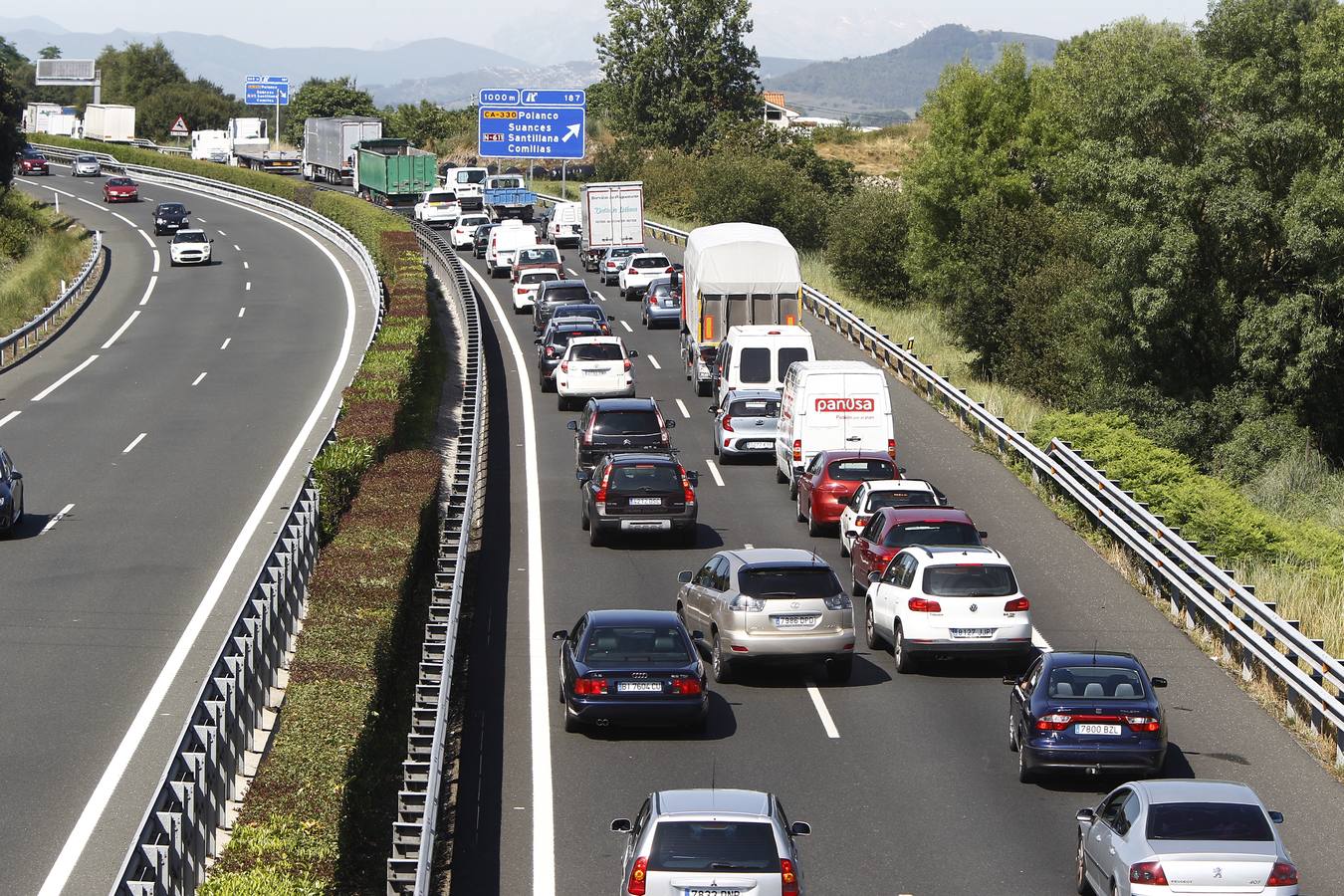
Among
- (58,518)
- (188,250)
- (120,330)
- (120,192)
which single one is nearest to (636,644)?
(58,518)

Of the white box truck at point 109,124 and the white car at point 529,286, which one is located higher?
the white box truck at point 109,124

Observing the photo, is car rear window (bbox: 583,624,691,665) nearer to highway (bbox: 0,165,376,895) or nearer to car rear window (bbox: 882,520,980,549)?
highway (bbox: 0,165,376,895)

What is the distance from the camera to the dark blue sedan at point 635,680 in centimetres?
1736

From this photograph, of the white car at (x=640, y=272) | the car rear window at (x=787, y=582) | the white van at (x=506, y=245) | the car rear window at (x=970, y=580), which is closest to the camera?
the car rear window at (x=787, y=582)

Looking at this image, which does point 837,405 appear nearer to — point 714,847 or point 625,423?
point 625,423

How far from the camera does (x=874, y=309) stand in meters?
61.6

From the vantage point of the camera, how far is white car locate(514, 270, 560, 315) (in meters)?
54.2

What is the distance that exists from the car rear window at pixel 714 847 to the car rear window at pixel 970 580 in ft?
27.5

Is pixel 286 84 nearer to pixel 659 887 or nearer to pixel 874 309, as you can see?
pixel 874 309

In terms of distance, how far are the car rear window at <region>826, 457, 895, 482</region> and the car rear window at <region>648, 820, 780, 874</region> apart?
15.9m

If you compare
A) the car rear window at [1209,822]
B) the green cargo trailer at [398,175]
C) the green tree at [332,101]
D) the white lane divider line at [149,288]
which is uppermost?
the green tree at [332,101]

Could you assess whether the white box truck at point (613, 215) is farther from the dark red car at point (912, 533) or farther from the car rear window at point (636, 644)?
the car rear window at point (636, 644)

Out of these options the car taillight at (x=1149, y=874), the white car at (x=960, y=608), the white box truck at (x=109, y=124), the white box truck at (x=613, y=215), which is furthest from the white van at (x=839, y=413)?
the white box truck at (x=109, y=124)

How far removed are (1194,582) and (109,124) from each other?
130666 millimetres
